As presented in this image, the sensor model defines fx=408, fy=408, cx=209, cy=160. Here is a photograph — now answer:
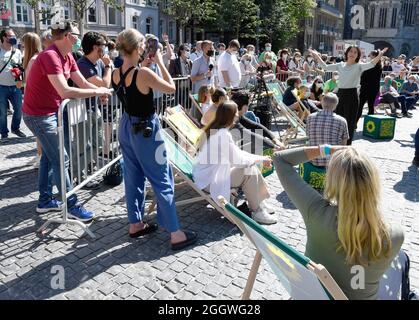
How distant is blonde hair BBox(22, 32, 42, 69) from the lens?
597 cm

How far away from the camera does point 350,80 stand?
727 cm

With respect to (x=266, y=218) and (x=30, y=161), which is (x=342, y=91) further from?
(x=30, y=161)

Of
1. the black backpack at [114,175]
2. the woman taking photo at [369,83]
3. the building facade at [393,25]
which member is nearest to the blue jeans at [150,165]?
the black backpack at [114,175]

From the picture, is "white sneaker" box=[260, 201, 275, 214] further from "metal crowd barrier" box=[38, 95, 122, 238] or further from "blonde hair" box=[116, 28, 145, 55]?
"blonde hair" box=[116, 28, 145, 55]

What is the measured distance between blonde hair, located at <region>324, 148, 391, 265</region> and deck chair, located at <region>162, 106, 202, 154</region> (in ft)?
10.9

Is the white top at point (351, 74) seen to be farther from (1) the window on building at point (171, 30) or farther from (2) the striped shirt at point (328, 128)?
(1) the window on building at point (171, 30)

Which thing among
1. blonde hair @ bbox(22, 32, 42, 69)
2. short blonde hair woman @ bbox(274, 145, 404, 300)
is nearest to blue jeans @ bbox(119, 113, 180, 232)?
short blonde hair woman @ bbox(274, 145, 404, 300)

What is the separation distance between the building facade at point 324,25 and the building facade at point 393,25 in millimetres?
4616

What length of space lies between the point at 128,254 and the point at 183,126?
2.31 meters

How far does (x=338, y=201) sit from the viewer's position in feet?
6.65

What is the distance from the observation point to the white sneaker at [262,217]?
4582 millimetres

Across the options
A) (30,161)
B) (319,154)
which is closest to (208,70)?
(30,161)

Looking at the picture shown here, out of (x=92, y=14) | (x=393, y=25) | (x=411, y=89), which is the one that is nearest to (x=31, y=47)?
(x=411, y=89)

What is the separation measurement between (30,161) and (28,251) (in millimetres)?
3056
